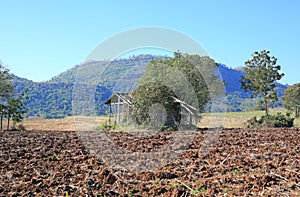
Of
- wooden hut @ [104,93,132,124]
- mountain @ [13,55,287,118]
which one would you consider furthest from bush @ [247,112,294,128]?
mountain @ [13,55,287,118]

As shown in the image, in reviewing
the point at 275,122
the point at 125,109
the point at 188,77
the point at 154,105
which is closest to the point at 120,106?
the point at 125,109

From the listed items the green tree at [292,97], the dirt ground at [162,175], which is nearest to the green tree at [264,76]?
the green tree at [292,97]

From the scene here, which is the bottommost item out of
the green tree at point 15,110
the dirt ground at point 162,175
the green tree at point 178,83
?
the dirt ground at point 162,175

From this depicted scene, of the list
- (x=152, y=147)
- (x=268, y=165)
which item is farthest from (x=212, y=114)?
(x=268, y=165)

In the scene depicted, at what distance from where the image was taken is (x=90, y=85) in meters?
29.9

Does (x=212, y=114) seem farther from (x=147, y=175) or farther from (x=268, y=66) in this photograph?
(x=147, y=175)

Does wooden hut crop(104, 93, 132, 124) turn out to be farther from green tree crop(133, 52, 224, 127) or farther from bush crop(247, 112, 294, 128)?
bush crop(247, 112, 294, 128)

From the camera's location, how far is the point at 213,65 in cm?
3753

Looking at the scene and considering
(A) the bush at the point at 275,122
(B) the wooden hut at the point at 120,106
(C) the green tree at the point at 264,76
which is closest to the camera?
(A) the bush at the point at 275,122

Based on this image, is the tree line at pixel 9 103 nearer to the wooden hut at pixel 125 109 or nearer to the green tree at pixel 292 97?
the wooden hut at pixel 125 109

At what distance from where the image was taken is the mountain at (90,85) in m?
28.2

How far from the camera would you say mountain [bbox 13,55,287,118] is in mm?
28250

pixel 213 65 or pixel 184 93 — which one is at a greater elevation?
pixel 213 65

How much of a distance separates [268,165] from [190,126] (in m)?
20.6
